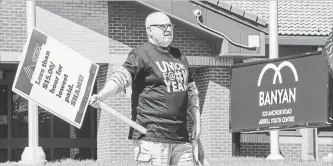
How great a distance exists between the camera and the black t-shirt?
24.3 ft

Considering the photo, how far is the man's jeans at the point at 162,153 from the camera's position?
7.32 metres

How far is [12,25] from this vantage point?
1970 centimetres

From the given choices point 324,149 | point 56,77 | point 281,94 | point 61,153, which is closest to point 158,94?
point 56,77

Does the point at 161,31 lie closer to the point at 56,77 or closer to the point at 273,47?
the point at 56,77

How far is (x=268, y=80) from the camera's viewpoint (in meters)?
17.5

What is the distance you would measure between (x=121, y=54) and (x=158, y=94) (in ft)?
42.6

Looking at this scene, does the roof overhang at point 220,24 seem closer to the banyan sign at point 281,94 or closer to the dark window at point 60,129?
the banyan sign at point 281,94

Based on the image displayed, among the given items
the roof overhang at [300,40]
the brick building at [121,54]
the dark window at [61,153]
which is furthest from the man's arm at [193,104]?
the roof overhang at [300,40]

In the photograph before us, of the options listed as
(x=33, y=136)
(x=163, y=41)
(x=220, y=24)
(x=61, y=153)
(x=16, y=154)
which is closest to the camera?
(x=163, y=41)

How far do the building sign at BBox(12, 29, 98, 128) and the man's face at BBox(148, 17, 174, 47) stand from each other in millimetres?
598

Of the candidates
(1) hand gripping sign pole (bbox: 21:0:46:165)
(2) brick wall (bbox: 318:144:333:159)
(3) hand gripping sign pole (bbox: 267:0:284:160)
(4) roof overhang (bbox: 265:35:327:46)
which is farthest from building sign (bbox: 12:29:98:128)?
(2) brick wall (bbox: 318:144:333:159)

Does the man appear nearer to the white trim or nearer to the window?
the white trim

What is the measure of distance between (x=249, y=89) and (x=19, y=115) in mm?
6318

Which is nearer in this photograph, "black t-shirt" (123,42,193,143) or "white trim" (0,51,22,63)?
"black t-shirt" (123,42,193,143)
